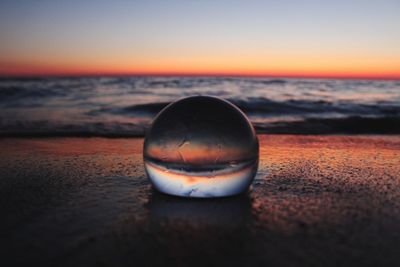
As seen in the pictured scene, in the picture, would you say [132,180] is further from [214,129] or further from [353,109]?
[353,109]

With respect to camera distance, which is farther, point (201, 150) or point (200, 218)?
point (201, 150)

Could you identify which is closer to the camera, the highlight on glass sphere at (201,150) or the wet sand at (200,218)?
the wet sand at (200,218)

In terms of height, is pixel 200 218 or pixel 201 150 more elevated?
pixel 201 150

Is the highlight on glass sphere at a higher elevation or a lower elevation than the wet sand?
higher

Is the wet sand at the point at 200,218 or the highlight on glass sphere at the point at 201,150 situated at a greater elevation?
the highlight on glass sphere at the point at 201,150
